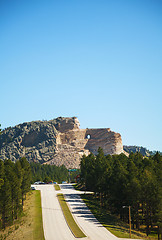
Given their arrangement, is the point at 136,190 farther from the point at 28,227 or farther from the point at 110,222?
the point at 28,227

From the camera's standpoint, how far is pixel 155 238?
55156 mm

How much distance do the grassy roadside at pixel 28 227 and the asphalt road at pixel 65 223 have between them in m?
1.06

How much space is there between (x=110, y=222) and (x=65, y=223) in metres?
9.04

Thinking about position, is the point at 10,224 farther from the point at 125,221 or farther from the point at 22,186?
the point at 125,221

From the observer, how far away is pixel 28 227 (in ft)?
178

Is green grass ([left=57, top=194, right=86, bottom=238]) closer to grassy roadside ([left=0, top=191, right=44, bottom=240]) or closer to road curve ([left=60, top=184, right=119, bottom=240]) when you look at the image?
road curve ([left=60, top=184, right=119, bottom=240])

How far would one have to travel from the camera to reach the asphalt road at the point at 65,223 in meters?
48.4

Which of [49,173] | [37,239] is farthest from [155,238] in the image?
[49,173]

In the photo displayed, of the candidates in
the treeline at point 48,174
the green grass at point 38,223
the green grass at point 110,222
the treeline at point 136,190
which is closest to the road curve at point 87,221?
the green grass at point 110,222

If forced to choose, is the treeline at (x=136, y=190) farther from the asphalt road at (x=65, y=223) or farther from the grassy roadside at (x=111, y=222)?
the asphalt road at (x=65, y=223)

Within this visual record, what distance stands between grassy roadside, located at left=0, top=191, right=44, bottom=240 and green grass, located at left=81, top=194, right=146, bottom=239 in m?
11.6

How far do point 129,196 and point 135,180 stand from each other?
349cm

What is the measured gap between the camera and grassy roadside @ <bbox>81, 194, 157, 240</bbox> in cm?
5176

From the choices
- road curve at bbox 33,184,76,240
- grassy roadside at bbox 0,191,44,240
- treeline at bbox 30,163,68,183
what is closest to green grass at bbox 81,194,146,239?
road curve at bbox 33,184,76,240
